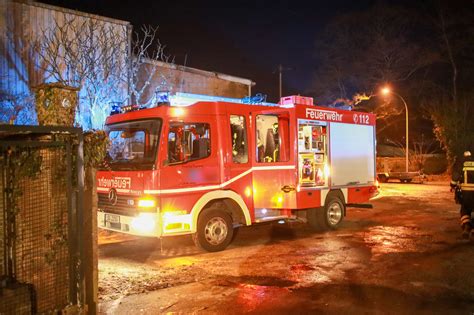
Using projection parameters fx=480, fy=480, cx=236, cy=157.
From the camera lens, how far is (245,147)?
9445mm

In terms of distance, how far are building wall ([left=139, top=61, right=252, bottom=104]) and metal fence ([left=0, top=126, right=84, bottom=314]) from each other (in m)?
10.3

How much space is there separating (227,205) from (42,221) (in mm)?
5024

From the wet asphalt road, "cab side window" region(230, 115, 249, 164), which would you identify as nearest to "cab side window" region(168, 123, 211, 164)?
"cab side window" region(230, 115, 249, 164)

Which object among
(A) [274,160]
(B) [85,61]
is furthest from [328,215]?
(B) [85,61]

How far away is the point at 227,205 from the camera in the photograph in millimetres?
9258

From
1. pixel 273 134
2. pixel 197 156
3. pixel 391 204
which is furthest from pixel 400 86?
pixel 197 156

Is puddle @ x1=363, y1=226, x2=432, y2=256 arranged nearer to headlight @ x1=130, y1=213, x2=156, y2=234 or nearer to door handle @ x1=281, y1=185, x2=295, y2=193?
door handle @ x1=281, y1=185, x2=295, y2=193

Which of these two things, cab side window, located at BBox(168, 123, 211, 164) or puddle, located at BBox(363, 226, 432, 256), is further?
puddle, located at BBox(363, 226, 432, 256)

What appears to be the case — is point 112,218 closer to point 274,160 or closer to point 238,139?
point 238,139

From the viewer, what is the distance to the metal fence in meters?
4.31

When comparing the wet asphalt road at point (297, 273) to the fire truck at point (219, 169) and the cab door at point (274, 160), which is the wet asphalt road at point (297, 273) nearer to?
the fire truck at point (219, 169)

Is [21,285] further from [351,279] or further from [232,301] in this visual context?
[351,279]

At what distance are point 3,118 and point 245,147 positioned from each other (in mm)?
7038

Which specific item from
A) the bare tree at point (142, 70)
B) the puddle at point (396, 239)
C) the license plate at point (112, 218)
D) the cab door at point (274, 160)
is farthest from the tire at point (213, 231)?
the bare tree at point (142, 70)
